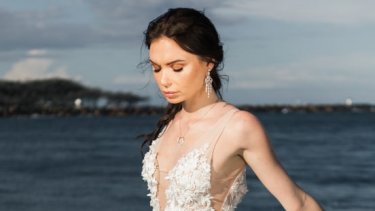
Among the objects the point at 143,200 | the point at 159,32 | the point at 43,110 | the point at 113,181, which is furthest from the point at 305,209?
the point at 43,110

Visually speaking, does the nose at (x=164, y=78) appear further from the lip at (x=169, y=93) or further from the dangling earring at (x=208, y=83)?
the dangling earring at (x=208, y=83)

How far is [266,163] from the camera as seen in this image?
2545mm

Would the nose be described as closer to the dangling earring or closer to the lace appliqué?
the dangling earring

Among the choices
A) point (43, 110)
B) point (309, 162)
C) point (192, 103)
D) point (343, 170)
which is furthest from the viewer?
point (43, 110)

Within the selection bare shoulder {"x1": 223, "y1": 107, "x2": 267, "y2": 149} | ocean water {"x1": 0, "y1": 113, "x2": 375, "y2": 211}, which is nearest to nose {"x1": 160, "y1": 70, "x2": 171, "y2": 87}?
bare shoulder {"x1": 223, "y1": 107, "x2": 267, "y2": 149}

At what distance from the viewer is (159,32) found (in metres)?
2.57

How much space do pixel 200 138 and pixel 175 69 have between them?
29 centimetres

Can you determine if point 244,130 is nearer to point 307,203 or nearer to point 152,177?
point 307,203

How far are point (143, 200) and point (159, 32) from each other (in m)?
25.1

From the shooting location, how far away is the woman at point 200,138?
254 centimetres

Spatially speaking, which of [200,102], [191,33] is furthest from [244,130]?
[191,33]

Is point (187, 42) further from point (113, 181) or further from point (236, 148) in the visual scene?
point (113, 181)

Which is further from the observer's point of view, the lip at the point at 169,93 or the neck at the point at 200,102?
the neck at the point at 200,102

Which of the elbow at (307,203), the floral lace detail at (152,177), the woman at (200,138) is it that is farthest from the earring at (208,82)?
the elbow at (307,203)
